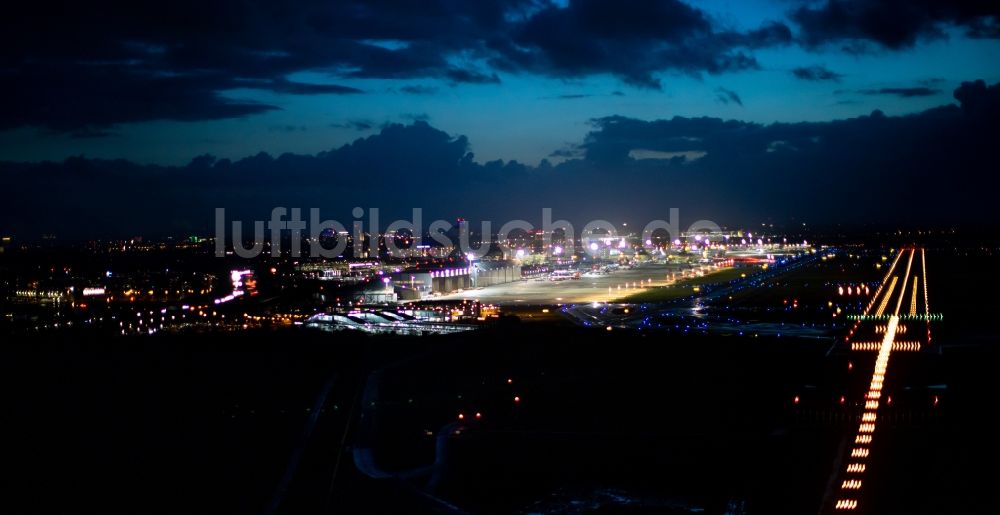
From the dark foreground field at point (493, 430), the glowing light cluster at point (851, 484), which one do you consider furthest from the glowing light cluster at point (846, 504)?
the glowing light cluster at point (851, 484)

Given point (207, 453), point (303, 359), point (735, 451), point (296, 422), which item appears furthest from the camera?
point (303, 359)

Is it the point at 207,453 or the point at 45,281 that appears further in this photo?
A: the point at 45,281

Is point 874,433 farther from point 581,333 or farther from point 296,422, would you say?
point 581,333

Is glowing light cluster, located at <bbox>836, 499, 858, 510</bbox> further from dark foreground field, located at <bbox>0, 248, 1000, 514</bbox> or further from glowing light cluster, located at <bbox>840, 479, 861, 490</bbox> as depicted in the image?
glowing light cluster, located at <bbox>840, 479, 861, 490</bbox>

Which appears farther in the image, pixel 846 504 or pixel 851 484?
pixel 851 484

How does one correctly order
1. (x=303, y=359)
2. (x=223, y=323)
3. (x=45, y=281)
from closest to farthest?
(x=303, y=359), (x=223, y=323), (x=45, y=281)

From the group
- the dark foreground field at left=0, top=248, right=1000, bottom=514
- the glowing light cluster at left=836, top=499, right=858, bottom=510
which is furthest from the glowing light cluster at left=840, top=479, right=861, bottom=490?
the glowing light cluster at left=836, top=499, right=858, bottom=510

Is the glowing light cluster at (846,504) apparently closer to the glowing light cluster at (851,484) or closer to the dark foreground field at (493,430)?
the dark foreground field at (493,430)

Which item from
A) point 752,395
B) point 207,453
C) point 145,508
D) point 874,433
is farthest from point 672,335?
point 145,508

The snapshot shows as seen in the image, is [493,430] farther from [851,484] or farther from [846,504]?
[846,504]

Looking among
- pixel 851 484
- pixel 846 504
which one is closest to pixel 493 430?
pixel 851 484

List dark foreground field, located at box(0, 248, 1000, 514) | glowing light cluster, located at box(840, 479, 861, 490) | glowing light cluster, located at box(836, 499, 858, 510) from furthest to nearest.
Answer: dark foreground field, located at box(0, 248, 1000, 514), glowing light cluster, located at box(840, 479, 861, 490), glowing light cluster, located at box(836, 499, 858, 510)
